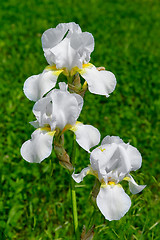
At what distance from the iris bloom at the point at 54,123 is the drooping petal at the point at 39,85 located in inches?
1.4

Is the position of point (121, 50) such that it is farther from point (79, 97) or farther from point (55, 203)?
point (79, 97)

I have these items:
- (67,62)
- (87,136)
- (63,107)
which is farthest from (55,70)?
(87,136)

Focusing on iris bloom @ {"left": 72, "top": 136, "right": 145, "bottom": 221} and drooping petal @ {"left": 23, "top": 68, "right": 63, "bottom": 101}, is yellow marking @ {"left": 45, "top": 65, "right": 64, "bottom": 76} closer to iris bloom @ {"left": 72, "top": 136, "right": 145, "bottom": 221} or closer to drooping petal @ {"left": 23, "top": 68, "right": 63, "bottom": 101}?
drooping petal @ {"left": 23, "top": 68, "right": 63, "bottom": 101}

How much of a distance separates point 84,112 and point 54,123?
1.75m

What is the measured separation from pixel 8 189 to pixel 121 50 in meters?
2.73

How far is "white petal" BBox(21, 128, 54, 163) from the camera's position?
4.22ft

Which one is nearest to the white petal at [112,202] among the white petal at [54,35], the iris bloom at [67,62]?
the iris bloom at [67,62]

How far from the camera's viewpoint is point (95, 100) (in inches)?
129

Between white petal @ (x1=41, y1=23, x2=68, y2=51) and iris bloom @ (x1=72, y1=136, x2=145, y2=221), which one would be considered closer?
iris bloom @ (x1=72, y1=136, x2=145, y2=221)

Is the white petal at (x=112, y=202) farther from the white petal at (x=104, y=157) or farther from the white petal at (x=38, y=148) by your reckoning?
the white petal at (x=38, y=148)

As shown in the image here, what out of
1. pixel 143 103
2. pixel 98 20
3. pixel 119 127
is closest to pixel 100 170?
pixel 119 127

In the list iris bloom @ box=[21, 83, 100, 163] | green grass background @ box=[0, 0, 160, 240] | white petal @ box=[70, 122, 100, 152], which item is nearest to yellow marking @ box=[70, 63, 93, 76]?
iris bloom @ box=[21, 83, 100, 163]

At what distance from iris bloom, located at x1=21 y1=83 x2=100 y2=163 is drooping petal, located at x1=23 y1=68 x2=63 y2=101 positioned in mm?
36

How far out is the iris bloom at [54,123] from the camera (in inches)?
51.4
